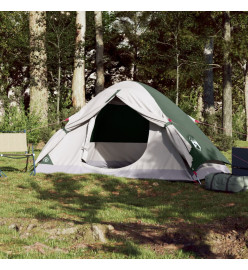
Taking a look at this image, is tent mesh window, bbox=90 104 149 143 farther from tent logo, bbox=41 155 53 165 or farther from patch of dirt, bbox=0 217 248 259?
patch of dirt, bbox=0 217 248 259

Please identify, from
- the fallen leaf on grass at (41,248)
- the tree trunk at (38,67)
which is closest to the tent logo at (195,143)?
the fallen leaf on grass at (41,248)

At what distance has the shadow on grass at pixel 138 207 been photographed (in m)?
4.47

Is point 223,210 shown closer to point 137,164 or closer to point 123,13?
point 137,164

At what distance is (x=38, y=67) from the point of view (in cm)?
1561

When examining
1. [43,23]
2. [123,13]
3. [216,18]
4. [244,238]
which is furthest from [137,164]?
[123,13]

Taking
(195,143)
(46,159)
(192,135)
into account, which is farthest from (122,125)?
(195,143)

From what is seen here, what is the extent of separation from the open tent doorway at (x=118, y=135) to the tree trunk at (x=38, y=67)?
14.0ft

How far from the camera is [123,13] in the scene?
1143 inches

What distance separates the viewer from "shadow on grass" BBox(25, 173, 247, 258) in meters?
4.47

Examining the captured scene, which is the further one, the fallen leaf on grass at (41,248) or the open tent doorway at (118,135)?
the open tent doorway at (118,135)

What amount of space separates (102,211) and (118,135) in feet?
19.1

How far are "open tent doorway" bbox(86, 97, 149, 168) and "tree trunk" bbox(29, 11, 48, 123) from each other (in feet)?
14.0

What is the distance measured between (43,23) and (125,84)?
262 inches

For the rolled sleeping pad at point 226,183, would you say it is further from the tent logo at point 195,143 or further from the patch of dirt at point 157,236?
the patch of dirt at point 157,236
